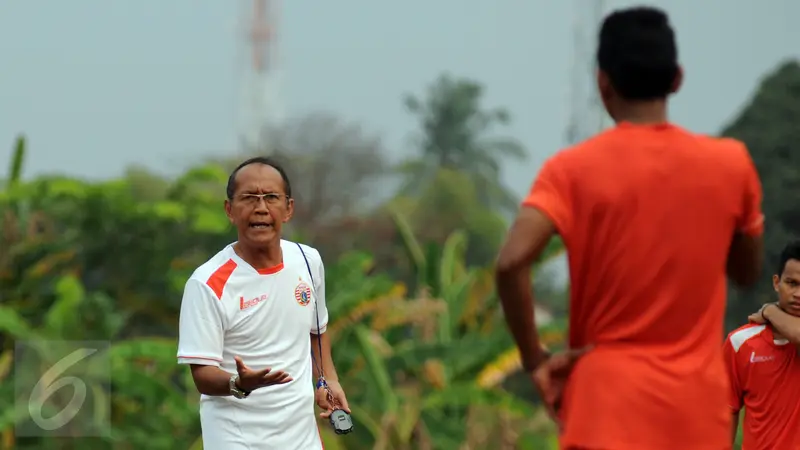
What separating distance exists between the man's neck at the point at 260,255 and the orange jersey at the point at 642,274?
1.99 m

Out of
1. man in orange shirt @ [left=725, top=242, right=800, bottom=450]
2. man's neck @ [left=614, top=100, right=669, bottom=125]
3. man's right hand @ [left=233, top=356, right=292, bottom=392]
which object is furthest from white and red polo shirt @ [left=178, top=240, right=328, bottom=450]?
man's neck @ [left=614, top=100, right=669, bottom=125]

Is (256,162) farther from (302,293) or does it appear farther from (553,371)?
(553,371)

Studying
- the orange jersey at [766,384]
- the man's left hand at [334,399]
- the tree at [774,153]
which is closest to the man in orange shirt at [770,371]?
the orange jersey at [766,384]

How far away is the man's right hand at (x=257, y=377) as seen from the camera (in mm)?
4527

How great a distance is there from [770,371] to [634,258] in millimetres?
2214

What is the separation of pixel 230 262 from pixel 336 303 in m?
8.65

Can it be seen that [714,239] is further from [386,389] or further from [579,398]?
[386,389]

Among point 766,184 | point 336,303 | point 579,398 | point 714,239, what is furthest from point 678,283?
point 766,184

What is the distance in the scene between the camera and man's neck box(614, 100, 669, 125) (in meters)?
3.50

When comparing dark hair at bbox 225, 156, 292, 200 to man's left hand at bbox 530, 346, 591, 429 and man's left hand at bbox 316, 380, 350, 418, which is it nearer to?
man's left hand at bbox 316, 380, 350, 418

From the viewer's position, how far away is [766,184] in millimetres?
24281

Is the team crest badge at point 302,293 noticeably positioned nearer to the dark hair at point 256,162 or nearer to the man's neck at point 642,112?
the dark hair at point 256,162

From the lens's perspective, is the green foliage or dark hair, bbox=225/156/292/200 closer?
dark hair, bbox=225/156/292/200

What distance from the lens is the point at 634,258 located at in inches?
135
